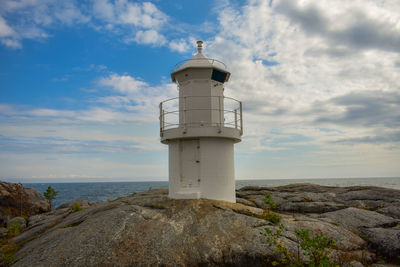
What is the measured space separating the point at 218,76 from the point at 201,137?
318 centimetres

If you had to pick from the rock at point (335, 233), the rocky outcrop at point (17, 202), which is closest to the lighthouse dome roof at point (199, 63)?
the rock at point (335, 233)

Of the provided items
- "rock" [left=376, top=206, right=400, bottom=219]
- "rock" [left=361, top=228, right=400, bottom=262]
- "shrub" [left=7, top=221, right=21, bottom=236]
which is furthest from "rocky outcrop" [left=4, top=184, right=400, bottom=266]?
"shrub" [left=7, top=221, right=21, bottom=236]

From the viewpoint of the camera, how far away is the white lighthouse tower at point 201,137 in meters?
11.9

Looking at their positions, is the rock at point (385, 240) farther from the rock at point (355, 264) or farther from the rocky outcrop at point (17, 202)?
the rocky outcrop at point (17, 202)

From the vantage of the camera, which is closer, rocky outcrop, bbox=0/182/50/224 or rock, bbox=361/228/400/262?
rock, bbox=361/228/400/262

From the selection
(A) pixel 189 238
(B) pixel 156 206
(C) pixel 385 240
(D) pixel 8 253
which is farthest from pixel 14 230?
(C) pixel 385 240

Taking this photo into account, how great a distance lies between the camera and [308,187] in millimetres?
23156

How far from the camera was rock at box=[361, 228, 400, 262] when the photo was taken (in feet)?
31.1

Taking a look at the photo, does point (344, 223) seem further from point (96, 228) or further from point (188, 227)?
point (96, 228)

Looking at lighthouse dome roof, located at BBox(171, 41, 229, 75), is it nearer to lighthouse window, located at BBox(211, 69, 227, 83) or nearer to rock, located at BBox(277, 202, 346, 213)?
lighthouse window, located at BBox(211, 69, 227, 83)

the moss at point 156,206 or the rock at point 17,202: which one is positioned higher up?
the moss at point 156,206

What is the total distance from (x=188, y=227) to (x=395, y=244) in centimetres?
756

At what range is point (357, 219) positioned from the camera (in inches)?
472

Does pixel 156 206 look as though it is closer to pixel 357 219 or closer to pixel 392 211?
pixel 357 219
